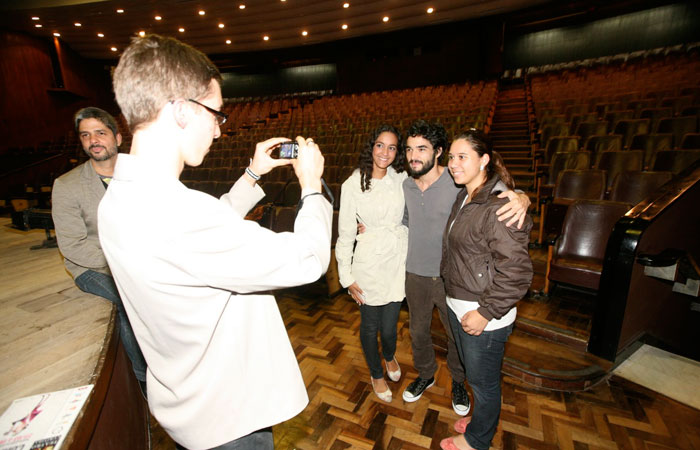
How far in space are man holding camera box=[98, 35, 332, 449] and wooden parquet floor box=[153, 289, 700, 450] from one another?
1.12 meters

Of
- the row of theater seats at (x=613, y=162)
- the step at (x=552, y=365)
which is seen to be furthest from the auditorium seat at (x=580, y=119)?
the step at (x=552, y=365)

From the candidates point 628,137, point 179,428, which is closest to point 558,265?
point 179,428

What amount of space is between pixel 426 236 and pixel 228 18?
497 inches

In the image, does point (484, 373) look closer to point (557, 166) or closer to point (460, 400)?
point (460, 400)

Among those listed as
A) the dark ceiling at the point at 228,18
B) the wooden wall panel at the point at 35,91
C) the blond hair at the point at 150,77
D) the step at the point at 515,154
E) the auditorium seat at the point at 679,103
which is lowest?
the step at the point at 515,154

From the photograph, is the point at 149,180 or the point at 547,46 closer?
the point at 149,180

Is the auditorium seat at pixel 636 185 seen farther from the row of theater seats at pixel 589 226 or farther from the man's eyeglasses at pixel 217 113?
the man's eyeglasses at pixel 217 113

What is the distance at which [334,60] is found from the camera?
1393cm

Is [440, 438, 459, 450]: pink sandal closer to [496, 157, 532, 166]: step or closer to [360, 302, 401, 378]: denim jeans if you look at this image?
[360, 302, 401, 378]: denim jeans

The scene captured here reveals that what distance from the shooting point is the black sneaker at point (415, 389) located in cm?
187

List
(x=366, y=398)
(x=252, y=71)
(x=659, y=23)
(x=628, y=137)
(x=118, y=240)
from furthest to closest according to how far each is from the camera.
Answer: (x=252, y=71) → (x=659, y=23) → (x=628, y=137) → (x=366, y=398) → (x=118, y=240)

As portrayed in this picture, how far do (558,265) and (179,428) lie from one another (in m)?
2.81

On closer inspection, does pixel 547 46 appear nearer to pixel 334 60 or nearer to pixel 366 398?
pixel 334 60

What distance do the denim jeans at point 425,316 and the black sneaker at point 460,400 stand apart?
0.13 ft
